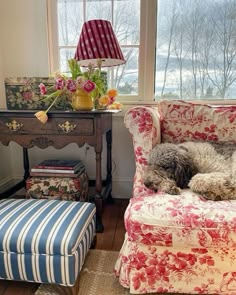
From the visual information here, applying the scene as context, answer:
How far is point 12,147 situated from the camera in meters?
2.32

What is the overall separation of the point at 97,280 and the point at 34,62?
1.69m

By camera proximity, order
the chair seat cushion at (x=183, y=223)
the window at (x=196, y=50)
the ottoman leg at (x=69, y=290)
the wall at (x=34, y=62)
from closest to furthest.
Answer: the chair seat cushion at (x=183, y=223), the ottoman leg at (x=69, y=290), the window at (x=196, y=50), the wall at (x=34, y=62)

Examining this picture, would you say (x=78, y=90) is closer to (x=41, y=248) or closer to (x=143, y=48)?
(x=143, y=48)

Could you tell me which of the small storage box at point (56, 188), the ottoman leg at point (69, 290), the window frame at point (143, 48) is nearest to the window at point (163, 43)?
the window frame at point (143, 48)

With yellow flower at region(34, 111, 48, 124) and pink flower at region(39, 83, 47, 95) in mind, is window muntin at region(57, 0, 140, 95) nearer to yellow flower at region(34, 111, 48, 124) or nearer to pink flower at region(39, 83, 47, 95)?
pink flower at region(39, 83, 47, 95)

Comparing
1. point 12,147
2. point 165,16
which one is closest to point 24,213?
point 12,147

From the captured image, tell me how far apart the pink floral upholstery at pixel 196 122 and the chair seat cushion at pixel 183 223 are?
0.57 metres

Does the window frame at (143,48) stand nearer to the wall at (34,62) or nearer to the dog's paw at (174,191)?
the wall at (34,62)

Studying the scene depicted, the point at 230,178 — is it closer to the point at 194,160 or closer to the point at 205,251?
the point at 194,160

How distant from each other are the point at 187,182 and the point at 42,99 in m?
1.07

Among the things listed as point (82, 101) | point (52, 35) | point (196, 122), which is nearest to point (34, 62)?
point (52, 35)

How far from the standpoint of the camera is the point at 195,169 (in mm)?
1333

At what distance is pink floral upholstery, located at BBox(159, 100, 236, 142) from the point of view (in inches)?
62.3

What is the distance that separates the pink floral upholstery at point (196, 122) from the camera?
62.3 inches
